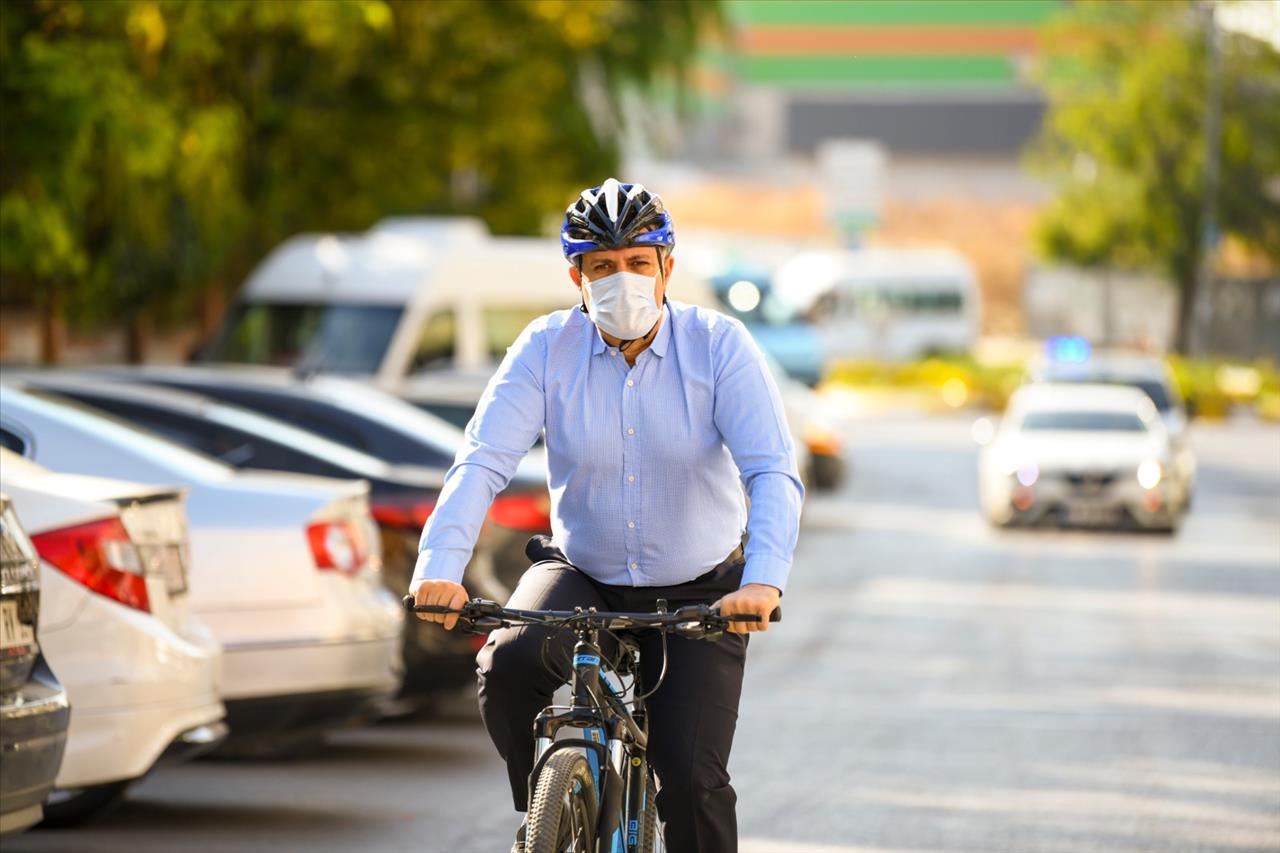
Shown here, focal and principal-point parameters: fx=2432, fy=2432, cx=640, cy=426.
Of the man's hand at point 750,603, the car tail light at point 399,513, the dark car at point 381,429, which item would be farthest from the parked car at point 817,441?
the man's hand at point 750,603

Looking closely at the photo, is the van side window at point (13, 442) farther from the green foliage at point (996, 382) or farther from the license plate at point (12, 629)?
the green foliage at point (996, 382)

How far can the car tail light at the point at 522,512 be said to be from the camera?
34.5 feet

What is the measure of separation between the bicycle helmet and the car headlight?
57.1 ft

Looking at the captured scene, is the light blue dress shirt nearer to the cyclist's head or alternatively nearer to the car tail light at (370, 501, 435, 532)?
the cyclist's head

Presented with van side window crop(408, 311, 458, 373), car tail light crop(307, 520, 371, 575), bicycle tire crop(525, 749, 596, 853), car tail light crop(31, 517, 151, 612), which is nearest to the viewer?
bicycle tire crop(525, 749, 596, 853)

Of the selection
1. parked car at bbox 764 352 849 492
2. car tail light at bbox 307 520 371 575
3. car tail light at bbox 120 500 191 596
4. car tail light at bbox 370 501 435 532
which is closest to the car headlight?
parked car at bbox 764 352 849 492

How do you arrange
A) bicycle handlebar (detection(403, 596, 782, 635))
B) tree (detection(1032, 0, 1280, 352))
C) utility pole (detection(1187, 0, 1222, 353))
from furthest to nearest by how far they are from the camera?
1. tree (detection(1032, 0, 1280, 352))
2. utility pole (detection(1187, 0, 1222, 353))
3. bicycle handlebar (detection(403, 596, 782, 635))

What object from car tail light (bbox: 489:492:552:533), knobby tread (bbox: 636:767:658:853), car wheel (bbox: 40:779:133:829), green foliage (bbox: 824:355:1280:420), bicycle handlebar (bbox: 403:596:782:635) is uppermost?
bicycle handlebar (bbox: 403:596:782:635)

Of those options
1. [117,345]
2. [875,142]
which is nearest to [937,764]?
[117,345]

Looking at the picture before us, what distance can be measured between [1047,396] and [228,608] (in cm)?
1650

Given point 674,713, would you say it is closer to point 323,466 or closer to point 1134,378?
point 323,466

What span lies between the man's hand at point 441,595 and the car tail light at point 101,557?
2.41 meters

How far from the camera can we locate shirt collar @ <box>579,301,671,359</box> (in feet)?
17.3

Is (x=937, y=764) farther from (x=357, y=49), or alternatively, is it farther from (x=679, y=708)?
(x=357, y=49)
